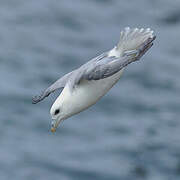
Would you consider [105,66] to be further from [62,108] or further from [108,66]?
[62,108]

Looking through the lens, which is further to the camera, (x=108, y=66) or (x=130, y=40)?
(x=130, y=40)

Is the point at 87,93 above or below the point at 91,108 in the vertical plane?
below

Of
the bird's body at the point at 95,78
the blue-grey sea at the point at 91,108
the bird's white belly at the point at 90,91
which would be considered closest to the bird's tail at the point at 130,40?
the bird's body at the point at 95,78

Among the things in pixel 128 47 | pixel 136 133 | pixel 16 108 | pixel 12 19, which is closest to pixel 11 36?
pixel 12 19

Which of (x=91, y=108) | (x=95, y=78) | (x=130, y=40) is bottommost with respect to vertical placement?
(x=95, y=78)

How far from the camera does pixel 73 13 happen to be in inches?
1028

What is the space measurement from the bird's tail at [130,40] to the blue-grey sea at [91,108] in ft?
45.1

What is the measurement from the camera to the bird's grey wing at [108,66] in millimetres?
6855

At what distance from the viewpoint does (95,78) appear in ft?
22.6

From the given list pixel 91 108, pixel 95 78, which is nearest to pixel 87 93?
pixel 95 78

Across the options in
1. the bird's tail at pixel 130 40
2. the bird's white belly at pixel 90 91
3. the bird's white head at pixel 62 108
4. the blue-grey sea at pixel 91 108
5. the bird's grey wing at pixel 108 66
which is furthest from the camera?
the blue-grey sea at pixel 91 108

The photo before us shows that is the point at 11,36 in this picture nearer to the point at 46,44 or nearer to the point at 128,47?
the point at 46,44

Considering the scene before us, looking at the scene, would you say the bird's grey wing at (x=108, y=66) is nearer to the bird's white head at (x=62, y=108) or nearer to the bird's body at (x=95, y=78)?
the bird's body at (x=95, y=78)

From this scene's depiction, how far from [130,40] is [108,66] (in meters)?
0.59
